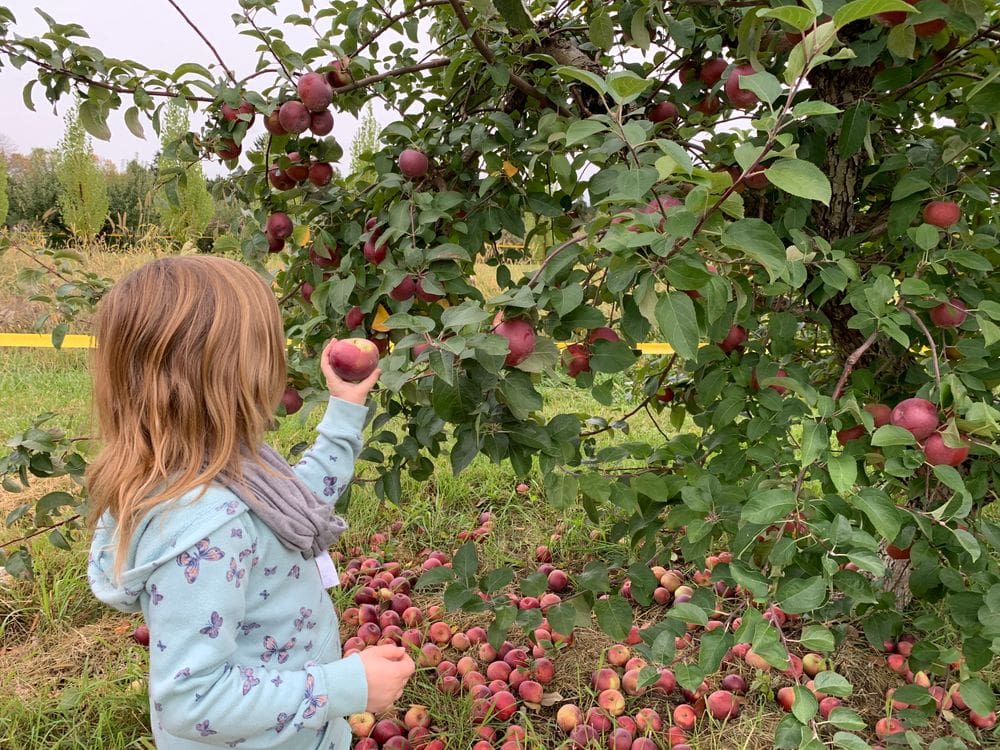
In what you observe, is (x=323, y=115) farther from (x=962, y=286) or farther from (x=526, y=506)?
(x=526, y=506)

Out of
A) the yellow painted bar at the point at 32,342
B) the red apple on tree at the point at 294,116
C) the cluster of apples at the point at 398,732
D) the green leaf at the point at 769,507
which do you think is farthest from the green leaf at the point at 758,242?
the yellow painted bar at the point at 32,342

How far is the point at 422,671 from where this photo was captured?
1759 mm

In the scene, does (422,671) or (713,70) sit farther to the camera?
(422,671)

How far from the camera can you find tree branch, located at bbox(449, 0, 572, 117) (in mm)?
1170

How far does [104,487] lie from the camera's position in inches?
37.8

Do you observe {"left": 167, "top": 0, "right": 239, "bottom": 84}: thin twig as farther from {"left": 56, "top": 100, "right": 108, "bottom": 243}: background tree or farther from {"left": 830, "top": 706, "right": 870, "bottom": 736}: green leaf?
{"left": 56, "top": 100, "right": 108, "bottom": 243}: background tree

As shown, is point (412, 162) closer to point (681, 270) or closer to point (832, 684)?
point (681, 270)

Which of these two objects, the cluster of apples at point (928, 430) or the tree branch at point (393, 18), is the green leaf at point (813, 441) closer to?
the cluster of apples at point (928, 430)

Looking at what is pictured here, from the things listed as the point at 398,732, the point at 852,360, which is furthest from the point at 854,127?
the point at 398,732

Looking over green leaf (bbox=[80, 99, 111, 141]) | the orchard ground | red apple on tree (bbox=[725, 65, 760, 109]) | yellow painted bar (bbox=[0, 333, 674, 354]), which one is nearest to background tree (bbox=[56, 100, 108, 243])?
yellow painted bar (bbox=[0, 333, 674, 354])

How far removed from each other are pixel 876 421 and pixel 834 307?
1.01 ft

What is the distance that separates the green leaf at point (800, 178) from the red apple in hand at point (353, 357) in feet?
2.03

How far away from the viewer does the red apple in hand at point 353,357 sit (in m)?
1.12

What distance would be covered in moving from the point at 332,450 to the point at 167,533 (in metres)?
0.31
